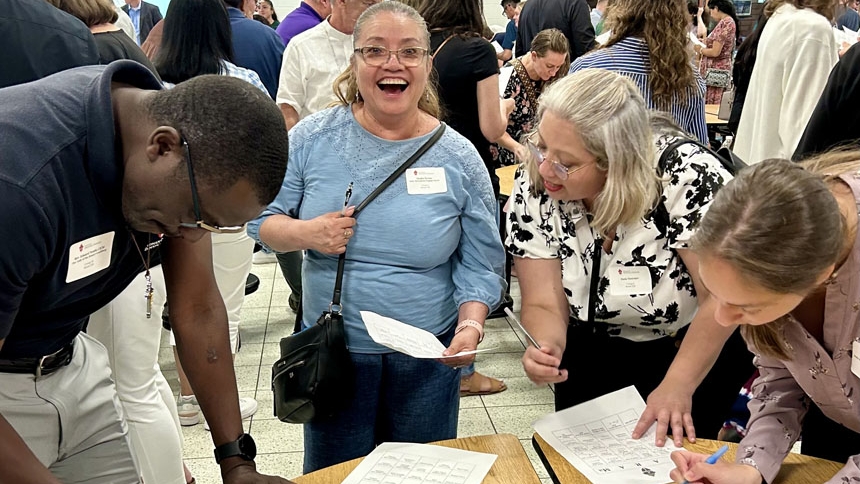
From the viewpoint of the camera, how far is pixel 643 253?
5.70ft

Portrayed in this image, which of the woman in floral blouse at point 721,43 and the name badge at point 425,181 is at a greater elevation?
the name badge at point 425,181

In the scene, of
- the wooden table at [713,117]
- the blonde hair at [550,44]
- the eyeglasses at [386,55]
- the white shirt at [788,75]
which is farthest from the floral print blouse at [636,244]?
the wooden table at [713,117]

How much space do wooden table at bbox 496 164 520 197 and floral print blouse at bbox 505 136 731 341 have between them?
1.48 meters

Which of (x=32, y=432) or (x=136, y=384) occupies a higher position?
(x=32, y=432)

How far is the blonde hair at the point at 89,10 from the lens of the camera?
7.23 ft

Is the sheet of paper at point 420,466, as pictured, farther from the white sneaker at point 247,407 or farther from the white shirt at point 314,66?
the white shirt at point 314,66

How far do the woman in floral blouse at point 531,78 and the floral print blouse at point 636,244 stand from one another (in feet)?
7.31

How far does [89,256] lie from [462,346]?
911mm

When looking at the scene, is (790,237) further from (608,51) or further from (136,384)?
(608,51)

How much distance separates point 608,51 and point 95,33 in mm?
1855

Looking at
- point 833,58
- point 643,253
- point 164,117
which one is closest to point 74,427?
point 164,117

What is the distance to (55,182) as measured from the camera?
41.7 inches

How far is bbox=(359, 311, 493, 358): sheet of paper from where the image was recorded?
1.56 meters

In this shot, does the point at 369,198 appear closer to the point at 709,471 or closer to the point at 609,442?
the point at 609,442
